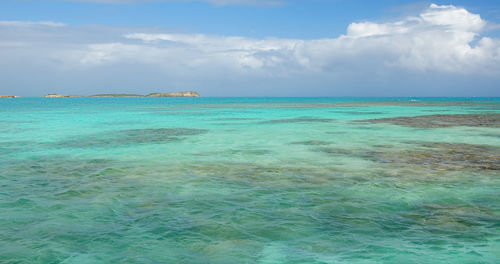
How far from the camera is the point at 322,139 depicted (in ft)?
64.1

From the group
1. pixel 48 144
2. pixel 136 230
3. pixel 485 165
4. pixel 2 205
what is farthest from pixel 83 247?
pixel 48 144

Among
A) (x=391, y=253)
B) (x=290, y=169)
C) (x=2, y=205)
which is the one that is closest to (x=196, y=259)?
(x=391, y=253)

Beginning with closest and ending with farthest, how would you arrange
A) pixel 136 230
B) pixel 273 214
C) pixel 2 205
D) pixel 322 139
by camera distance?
pixel 136 230
pixel 273 214
pixel 2 205
pixel 322 139

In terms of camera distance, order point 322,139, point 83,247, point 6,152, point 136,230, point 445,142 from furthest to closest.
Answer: point 322,139 < point 445,142 < point 6,152 < point 136,230 < point 83,247

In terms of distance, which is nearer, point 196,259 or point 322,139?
point 196,259

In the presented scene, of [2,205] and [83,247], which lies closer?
[83,247]

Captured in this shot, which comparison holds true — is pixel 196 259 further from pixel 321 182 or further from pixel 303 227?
pixel 321 182

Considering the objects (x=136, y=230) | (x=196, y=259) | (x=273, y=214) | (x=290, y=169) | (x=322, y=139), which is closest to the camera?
(x=196, y=259)

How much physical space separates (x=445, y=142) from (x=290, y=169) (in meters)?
9.83

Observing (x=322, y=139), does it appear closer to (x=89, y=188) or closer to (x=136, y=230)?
(x=89, y=188)

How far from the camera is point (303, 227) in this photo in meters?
6.75

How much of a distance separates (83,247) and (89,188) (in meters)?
3.66

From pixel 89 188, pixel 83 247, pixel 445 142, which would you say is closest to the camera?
pixel 83 247

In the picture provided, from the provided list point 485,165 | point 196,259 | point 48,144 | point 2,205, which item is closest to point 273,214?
point 196,259
